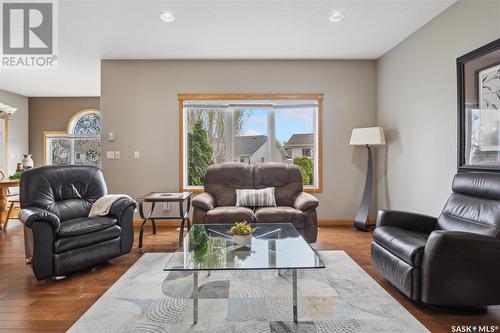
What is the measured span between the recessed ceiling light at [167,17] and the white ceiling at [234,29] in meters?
0.05

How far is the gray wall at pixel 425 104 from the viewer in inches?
113

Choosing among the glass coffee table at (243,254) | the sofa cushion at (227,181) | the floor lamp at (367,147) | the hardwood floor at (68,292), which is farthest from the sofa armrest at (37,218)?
the floor lamp at (367,147)

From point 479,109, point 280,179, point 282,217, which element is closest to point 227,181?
point 280,179

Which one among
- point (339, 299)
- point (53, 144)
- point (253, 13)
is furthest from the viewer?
point (53, 144)

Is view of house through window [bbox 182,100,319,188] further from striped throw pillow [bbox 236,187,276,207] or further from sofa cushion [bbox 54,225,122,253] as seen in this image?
Result: sofa cushion [bbox 54,225,122,253]

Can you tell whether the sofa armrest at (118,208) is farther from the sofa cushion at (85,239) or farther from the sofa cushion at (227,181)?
the sofa cushion at (227,181)

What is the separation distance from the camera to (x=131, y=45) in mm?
4109

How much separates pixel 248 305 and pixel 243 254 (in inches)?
14.9

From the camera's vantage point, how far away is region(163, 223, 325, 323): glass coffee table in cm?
187

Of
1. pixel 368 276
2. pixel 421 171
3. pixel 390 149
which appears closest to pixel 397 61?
pixel 390 149

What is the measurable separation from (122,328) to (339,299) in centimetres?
155

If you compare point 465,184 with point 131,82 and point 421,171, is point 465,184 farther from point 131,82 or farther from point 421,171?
point 131,82

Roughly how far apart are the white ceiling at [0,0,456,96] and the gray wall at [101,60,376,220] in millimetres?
201

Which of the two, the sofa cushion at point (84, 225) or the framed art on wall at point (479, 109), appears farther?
the sofa cushion at point (84, 225)
